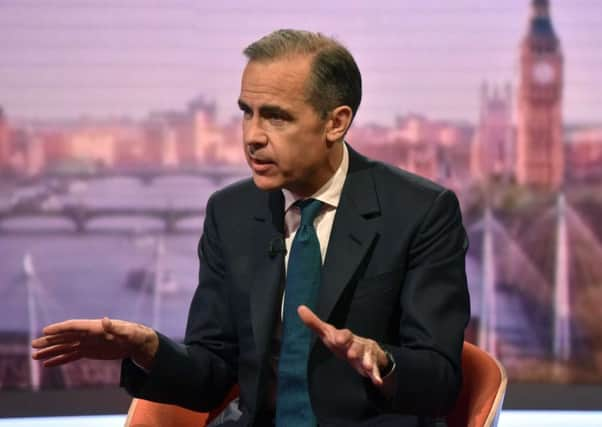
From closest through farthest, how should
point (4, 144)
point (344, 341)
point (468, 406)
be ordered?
point (344, 341), point (468, 406), point (4, 144)

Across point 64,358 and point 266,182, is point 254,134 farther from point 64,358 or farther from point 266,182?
point 64,358

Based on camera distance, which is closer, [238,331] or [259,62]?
[259,62]

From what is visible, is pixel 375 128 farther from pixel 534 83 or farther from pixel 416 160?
pixel 534 83

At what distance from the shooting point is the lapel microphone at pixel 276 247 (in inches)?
93.2

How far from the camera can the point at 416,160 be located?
4879 mm

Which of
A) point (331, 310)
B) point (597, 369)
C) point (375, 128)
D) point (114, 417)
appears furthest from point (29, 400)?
point (331, 310)

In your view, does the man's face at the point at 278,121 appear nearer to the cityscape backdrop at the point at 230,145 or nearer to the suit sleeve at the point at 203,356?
the suit sleeve at the point at 203,356

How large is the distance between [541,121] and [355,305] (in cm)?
287

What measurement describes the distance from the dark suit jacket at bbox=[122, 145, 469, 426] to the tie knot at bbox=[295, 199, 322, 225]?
0.05 m

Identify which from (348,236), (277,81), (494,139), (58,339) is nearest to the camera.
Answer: (58,339)

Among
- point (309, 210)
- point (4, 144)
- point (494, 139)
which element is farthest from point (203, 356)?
point (494, 139)

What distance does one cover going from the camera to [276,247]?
2371 mm

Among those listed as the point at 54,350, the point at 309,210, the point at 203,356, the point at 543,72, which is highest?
the point at 543,72

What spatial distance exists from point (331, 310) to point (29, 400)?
2829mm
